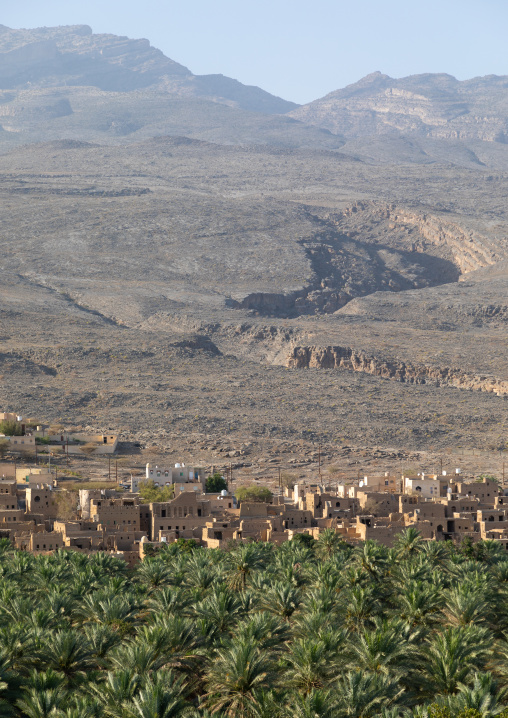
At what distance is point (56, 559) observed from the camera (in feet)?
135

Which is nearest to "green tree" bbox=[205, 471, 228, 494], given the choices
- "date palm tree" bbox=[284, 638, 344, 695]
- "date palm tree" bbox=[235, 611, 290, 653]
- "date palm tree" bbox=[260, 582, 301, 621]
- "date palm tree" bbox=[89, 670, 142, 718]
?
"date palm tree" bbox=[260, 582, 301, 621]

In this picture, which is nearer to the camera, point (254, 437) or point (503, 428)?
point (254, 437)

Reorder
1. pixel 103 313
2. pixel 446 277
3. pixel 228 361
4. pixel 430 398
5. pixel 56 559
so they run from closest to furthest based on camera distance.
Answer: pixel 56 559 < pixel 430 398 < pixel 228 361 < pixel 103 313 < pixel 446 277

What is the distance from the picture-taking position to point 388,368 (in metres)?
127

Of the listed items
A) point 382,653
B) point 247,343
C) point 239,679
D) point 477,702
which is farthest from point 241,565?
point 247,343

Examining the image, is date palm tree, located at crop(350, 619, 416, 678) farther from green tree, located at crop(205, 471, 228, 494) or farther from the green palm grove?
green tree, located at crop(205, 471, 228, 494)

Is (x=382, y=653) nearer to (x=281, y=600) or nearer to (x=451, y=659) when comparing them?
(x=451, y=659)

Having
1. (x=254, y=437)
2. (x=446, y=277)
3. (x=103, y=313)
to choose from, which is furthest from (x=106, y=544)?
(x=446, y=277)

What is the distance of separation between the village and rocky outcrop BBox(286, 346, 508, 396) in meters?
59.0

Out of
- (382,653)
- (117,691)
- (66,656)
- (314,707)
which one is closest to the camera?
(314,707)

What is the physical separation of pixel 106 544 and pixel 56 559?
794 centimetres

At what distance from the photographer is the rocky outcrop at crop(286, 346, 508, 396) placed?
12412cm

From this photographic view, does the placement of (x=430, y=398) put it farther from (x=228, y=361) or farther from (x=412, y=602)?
(x=412, y=602)

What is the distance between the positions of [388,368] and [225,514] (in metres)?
74.2
